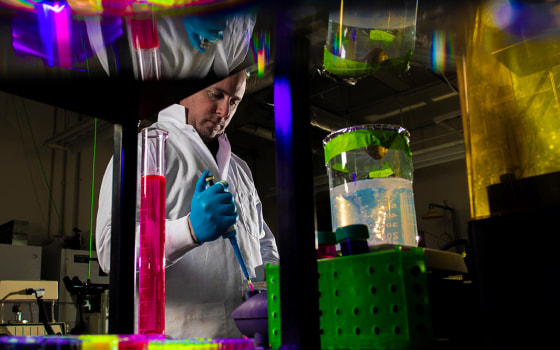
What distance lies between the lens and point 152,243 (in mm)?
780

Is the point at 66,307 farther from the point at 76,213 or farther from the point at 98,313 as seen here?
the point at 98,313

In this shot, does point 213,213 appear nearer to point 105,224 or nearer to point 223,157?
point 105,224

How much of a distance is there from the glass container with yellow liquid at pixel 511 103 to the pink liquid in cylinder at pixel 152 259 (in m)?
0.50

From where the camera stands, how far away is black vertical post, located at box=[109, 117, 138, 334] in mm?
706

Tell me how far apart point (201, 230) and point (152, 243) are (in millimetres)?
649

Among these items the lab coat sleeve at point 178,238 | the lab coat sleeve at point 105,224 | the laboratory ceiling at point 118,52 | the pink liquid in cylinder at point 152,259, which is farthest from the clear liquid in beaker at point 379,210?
the lab coat sleeve at point 105,224

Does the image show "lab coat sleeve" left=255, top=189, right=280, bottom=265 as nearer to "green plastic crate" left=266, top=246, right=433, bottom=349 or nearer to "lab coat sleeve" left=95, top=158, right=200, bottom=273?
"lab coat sleeve" left=95, top=158, right=200, bottom=273

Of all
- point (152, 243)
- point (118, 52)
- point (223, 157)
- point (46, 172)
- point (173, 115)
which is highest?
point (46, 172)

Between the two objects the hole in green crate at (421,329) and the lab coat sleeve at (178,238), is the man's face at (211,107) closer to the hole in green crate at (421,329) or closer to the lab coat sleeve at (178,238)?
the lab coat sleeve at (178,238)

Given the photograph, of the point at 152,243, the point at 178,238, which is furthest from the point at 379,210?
the point at 178,238

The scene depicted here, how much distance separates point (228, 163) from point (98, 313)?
135cm

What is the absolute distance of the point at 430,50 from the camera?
3.50 feet

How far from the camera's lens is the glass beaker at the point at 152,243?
748mm

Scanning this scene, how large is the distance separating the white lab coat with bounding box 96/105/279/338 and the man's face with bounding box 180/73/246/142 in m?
0.05
